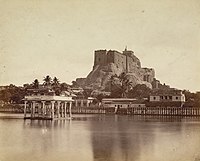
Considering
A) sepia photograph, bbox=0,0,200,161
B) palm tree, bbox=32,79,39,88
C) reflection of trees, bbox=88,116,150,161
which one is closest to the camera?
reflection of trees, bbox=88,116,150,161

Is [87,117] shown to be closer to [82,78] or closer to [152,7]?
[82,78]

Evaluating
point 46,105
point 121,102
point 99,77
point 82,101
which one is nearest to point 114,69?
point 99,77

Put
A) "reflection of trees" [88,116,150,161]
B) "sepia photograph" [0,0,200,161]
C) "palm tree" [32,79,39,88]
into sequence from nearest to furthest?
"reflection of trees" [88,116,150,161] → "sepia photograph" [0,0,200,161] → "palm tree" [32,79,39,88]

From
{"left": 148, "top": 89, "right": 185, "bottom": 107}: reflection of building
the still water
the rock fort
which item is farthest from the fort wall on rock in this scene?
the still water

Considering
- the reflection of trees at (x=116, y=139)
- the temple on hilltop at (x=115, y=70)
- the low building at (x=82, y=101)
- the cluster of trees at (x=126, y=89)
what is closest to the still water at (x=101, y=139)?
the reflection of trees at (x=116, y=139)

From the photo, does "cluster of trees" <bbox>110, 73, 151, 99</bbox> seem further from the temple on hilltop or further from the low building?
the low building

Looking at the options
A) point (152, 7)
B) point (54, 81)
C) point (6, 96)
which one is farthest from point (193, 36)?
point (6, 96)

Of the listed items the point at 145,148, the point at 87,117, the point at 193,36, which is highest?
the point at 193,36
